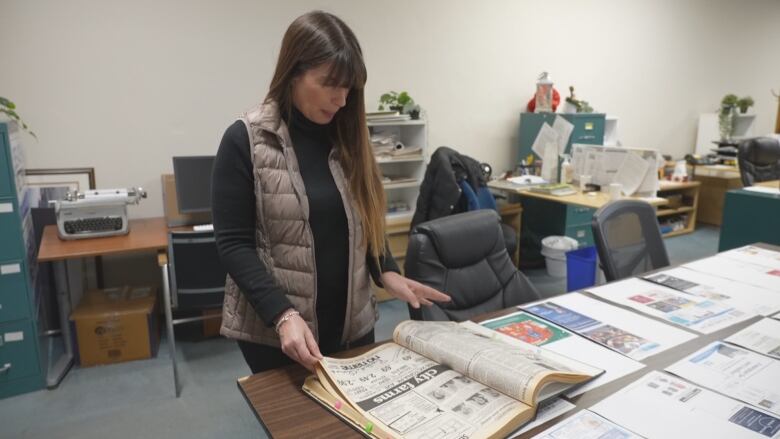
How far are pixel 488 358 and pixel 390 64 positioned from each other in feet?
10.9

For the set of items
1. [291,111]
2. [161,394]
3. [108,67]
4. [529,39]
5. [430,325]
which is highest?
[529,39]

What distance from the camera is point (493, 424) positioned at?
904 mm

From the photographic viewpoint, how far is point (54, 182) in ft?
9.86

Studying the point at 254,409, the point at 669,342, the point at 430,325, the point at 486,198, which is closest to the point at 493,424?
the point at 430,325

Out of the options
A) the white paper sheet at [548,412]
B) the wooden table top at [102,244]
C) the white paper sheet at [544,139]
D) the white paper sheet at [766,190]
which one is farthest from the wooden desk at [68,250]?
the white paper sheet at [766,190]

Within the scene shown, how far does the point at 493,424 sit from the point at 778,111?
8.05 metres

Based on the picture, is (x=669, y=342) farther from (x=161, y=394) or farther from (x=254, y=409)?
(x=161, y=394)

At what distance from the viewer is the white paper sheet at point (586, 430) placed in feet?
3.02

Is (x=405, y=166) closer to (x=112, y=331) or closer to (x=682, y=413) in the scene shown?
(x=112, y=331)

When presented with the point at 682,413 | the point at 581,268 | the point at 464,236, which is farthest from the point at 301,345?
the point at 581,268

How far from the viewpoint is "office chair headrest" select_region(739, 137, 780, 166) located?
4.39m

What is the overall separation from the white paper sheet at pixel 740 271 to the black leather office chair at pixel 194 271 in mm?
2193

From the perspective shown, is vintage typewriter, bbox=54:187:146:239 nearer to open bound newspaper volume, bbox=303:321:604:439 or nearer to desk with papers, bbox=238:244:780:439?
desk with papers, bbox=238:244:780:439

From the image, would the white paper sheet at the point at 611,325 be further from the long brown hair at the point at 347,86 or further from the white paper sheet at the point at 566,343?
the long brown hair at the point at 347,86
